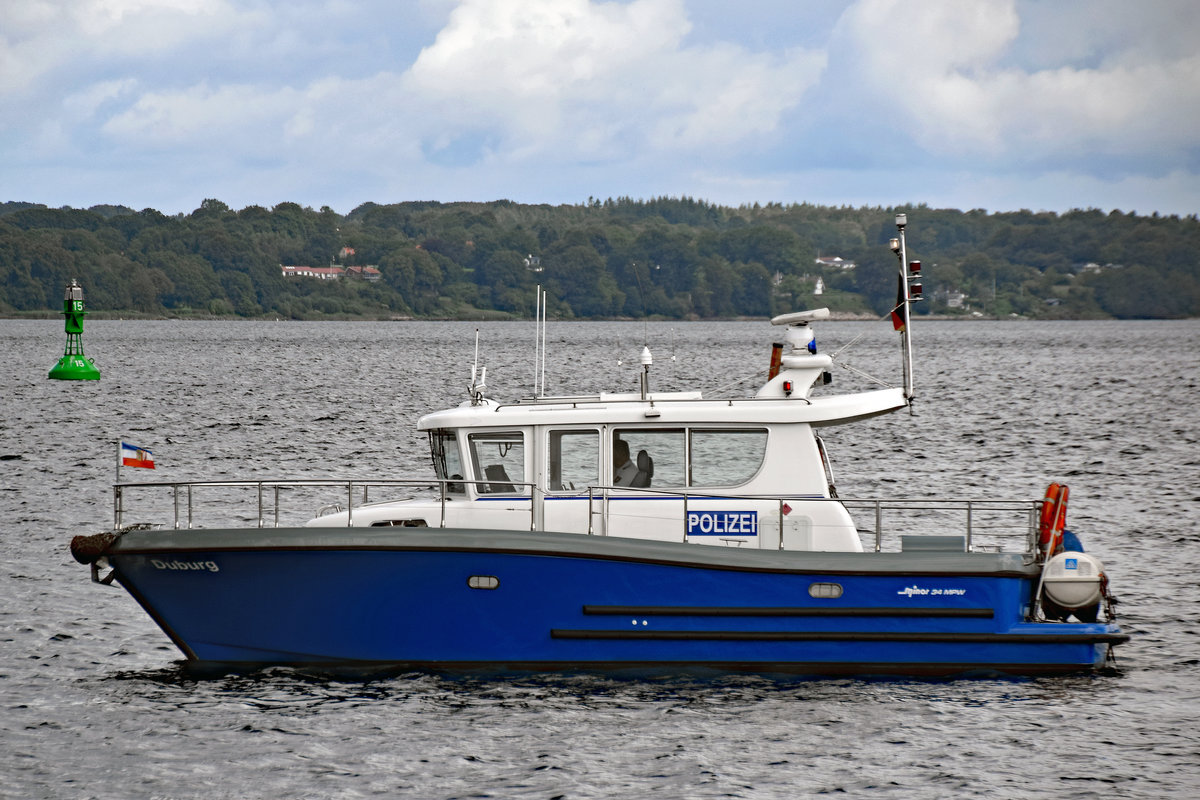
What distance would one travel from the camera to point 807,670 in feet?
39.0

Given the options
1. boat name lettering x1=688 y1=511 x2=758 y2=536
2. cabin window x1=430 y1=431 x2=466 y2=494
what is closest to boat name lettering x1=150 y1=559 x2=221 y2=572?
cabin window x1=430 y1=431 x2=466 y2=494

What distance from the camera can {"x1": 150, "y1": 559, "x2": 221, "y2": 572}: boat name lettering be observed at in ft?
39.2

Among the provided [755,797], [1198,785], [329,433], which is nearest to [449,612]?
[755,797]

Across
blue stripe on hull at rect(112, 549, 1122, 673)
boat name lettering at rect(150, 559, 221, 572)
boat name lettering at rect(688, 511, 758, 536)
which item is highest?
boat name lettering at rect(688, 511, 758, 536)

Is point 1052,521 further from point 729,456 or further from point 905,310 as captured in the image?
point 729,456

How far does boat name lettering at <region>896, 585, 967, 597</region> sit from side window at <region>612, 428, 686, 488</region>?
2282 mm

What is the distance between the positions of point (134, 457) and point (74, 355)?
60.9 meters

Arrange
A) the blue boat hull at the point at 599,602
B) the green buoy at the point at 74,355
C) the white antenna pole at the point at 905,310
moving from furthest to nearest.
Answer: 1. the green buoy at the point at 74,355
2. the white antenna pole at the point at 905,310
3. the blue boat hull at the point at 599,602

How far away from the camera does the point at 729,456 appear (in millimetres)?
12039

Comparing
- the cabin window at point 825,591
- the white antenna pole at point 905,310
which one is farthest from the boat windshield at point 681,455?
the white antenna pole at point 905,310

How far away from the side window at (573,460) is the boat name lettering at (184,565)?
322 centimetres

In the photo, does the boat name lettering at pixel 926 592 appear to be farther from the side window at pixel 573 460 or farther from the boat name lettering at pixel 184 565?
the boat name lettering at pixel 184 565

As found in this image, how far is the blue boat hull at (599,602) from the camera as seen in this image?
11.6 m

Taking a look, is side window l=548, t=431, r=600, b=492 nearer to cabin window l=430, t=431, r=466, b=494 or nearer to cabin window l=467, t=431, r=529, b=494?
cabin window l=467, t=431, r=529, b=494
